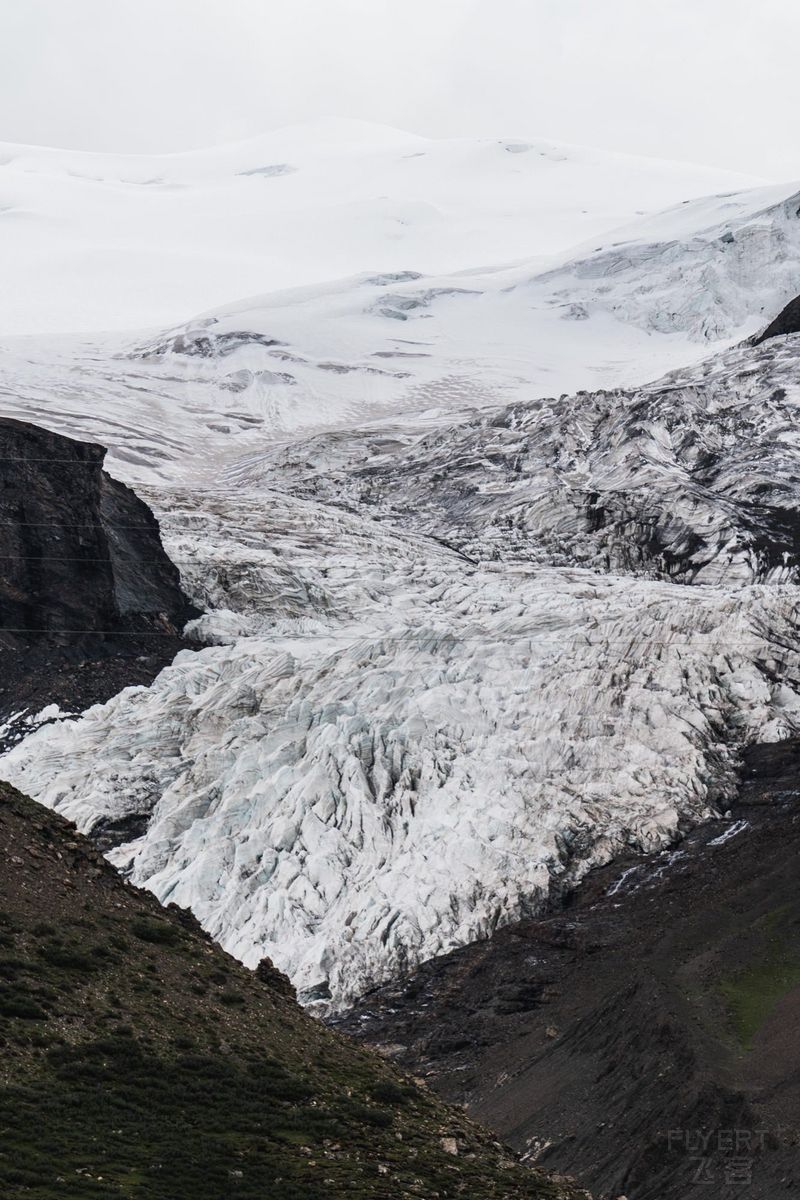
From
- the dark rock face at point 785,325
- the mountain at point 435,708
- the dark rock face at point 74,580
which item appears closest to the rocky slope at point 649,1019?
the mountain at point 435,708

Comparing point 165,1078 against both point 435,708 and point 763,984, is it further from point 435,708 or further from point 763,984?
point 435,708

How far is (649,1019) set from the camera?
34094 millimetres

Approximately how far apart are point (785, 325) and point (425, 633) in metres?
61.0

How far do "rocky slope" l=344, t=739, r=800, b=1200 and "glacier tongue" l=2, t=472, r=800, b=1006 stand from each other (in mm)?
1841

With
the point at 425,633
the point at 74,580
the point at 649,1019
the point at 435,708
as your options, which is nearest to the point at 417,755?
the point at 435,708

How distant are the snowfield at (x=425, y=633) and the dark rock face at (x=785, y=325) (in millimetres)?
2216

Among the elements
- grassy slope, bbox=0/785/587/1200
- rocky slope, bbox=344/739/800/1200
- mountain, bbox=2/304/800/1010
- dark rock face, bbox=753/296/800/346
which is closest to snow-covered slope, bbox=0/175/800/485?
dark rock face, bbox=753/296/800/346

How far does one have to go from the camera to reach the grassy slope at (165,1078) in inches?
722

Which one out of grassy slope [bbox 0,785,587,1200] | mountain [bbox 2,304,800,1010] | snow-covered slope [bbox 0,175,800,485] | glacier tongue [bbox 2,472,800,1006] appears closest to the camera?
grassy slope [bbox 0,785,587,1200]

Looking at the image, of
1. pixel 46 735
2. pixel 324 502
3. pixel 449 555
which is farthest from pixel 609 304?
pixel 46 735

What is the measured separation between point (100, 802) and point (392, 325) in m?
101

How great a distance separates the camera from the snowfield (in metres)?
48.3

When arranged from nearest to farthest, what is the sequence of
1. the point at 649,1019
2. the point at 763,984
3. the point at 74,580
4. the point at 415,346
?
the point at 649,1019 → the point at 763,984 → the point at 74,580 → the point at 415,346

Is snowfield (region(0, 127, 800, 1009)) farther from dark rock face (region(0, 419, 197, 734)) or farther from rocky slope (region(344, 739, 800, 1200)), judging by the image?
dark rock face (region(0, 419, 197, 734))
